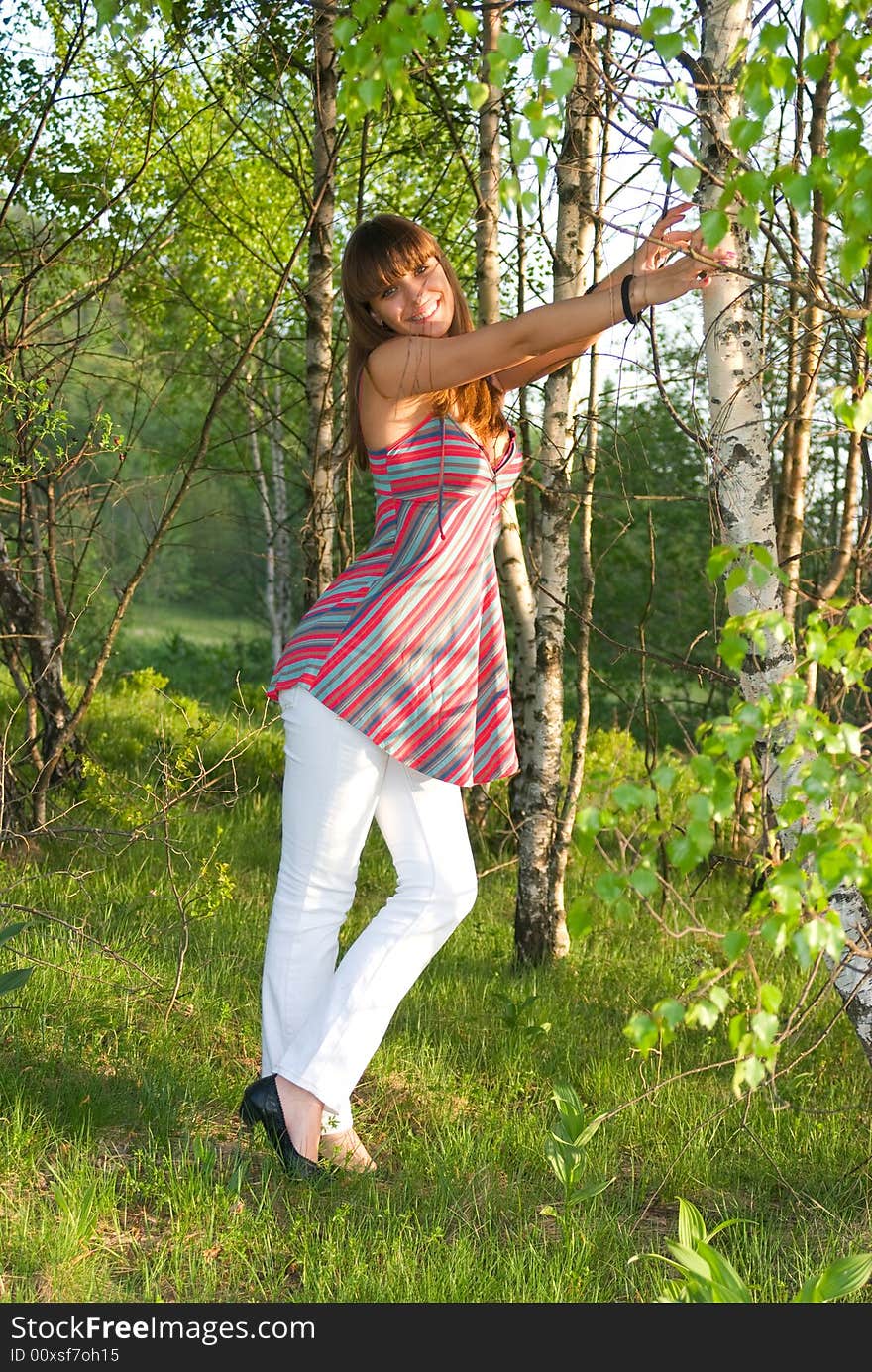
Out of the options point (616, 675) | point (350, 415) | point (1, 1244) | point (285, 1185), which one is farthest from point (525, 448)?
point (616, 675)

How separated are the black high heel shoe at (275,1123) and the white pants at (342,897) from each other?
0.05m

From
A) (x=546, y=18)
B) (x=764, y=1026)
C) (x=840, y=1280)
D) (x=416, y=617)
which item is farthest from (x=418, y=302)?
(x=840, y=1280)

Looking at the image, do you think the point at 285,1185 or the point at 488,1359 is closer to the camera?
the point at 488,1359

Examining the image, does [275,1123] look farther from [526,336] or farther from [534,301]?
[534,301]

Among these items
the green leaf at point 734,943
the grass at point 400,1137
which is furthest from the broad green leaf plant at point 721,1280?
the green leaf at point 734,943

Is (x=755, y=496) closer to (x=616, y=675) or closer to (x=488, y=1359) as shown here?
(x=488, y=1359)

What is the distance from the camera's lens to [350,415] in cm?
293

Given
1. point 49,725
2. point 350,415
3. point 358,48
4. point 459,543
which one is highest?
point 358,48

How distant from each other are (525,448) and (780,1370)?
307cm

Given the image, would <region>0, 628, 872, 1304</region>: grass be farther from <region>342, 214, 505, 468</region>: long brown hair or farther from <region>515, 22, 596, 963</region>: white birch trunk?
<region>342, 214, 505, 468</region>: long brown hair

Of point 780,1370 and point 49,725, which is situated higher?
point 49,725

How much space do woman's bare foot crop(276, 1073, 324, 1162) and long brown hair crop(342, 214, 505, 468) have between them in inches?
56.0

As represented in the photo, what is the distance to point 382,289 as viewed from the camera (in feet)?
9.05

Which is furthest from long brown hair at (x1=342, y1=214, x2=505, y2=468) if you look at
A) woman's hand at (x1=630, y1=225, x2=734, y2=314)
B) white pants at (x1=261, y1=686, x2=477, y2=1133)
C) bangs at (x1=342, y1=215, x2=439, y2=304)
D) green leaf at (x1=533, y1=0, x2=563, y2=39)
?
green leaf at (x1=533, y1=0, x2=563, y2=39)
